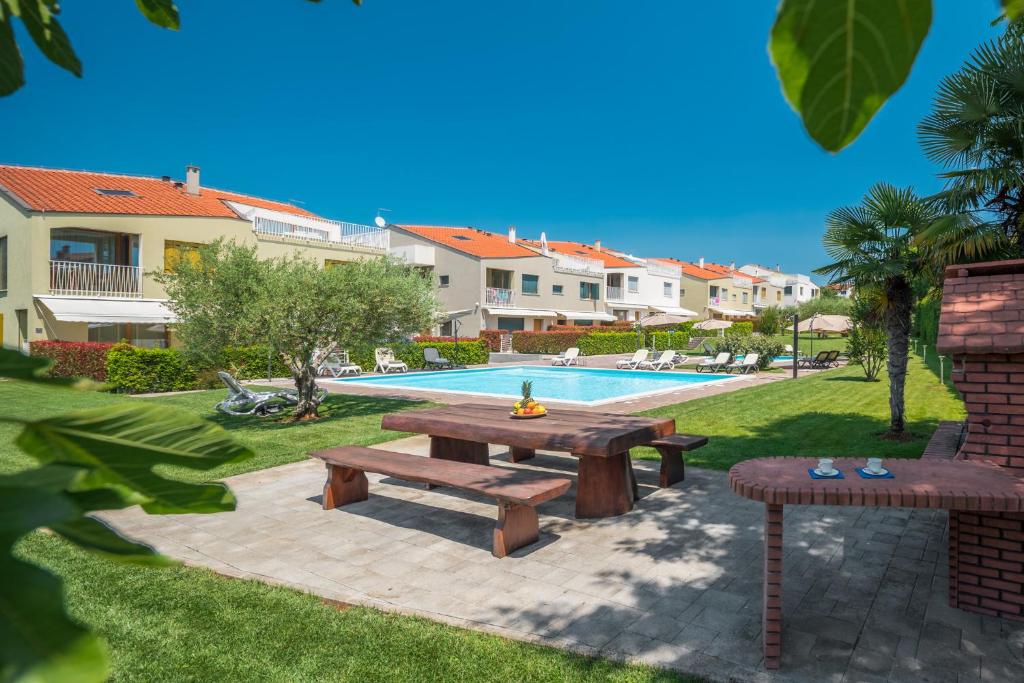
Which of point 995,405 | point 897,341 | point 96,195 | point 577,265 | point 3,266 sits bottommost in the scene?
point 995,405

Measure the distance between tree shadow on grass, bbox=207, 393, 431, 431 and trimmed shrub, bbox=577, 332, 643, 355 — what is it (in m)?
23.4

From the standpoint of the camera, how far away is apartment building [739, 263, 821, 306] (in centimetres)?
9659

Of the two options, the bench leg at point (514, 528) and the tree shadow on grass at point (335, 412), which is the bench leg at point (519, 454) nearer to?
the bench leg at point (514, 528)

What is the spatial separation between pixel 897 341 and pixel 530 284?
35919 millimetres

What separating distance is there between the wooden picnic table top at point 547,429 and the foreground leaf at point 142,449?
6.05 meters

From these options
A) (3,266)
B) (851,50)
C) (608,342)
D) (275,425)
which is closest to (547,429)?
(851,50)


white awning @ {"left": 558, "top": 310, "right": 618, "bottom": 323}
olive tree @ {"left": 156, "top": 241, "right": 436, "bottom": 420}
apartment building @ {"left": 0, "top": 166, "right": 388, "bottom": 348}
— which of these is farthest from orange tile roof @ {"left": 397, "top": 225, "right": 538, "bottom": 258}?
olive tree @ {"left": 156, "top": 241, "right": 436, "bottom": 420}

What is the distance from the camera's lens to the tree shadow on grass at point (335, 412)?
13000 millimetres

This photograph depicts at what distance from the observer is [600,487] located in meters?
6.96

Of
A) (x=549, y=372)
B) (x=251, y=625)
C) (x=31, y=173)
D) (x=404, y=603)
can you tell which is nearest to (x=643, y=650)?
(x=404, y=603)

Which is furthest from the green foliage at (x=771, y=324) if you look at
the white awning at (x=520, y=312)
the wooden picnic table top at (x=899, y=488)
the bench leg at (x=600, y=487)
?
the wooden picnic table top at (x=899, y=488)

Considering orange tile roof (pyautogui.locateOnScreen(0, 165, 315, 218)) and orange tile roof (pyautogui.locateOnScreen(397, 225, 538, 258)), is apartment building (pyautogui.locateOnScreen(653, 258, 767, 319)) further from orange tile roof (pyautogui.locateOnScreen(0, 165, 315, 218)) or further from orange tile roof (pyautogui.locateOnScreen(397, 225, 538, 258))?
orange tile roof (pyautogui.locateOnScreen(0, 165, 315, 218))

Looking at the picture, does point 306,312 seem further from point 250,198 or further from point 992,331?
point 250,198

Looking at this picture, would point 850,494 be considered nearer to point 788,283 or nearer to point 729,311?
point 729,311
